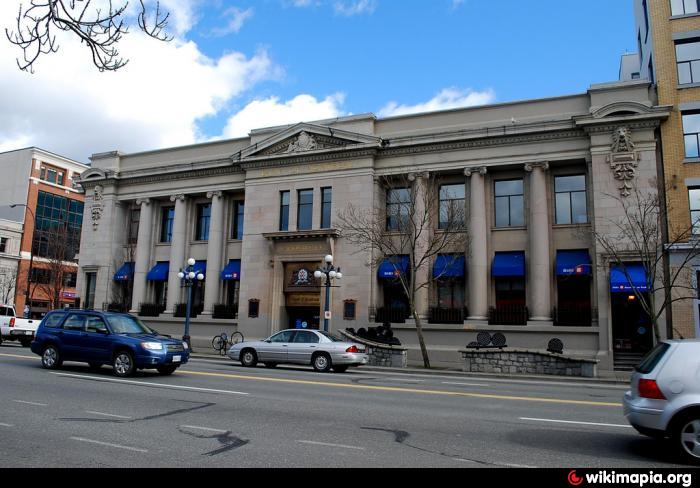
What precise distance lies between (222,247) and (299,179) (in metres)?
7.15

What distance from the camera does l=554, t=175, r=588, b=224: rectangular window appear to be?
28.1 meters

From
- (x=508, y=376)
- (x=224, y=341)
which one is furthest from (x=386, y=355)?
(x=224, y=341)

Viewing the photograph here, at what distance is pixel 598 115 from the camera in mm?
26656

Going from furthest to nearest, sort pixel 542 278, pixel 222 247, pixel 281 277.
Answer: pixel 222 247
pixel 281 277
pixel 542 278

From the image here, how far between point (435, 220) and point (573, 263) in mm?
7403

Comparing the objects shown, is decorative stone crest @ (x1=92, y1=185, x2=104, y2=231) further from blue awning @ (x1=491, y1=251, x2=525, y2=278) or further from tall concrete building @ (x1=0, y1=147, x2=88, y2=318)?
blue awning @ (x1=491, y1=251, x2=525, y2=278)

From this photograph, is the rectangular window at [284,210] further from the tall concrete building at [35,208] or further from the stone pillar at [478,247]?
the tall concrete building at [35,208]

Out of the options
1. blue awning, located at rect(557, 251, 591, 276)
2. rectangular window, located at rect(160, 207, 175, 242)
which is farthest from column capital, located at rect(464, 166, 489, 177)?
rectangular window, located at rect(160, 207, 175, 242)

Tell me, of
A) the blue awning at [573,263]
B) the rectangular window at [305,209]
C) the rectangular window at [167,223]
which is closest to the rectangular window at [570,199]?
the blue awning at [573,263]

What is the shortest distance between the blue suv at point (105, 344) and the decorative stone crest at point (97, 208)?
26.6 m

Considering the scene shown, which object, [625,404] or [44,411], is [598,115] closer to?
[625,404]

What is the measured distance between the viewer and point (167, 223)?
3981 centimetres
